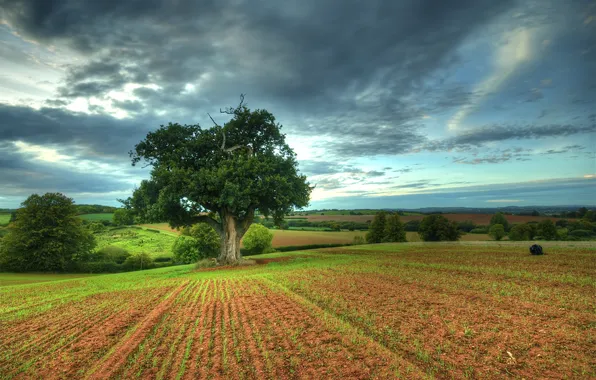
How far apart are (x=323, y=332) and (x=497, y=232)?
68.6m

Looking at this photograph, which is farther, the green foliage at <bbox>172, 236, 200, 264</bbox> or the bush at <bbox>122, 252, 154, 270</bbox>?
the green foliage at <bbox>172, 236, 200, 264</bbox>

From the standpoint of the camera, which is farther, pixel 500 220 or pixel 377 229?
pixel 377 229

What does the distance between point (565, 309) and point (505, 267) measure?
11519 mm

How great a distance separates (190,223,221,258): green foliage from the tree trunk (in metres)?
30.5

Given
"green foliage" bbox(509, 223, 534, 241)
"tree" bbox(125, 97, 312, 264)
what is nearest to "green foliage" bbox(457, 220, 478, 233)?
"green foliage" bbox(509, 223, 534, 241)

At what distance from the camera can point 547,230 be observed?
175ft

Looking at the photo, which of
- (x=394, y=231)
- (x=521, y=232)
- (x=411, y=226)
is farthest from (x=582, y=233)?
(x=394, y=231)

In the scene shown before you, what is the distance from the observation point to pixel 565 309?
10.4 m

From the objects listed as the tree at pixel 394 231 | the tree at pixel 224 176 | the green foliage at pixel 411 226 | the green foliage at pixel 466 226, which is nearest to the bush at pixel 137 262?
the tree at pixel 224 176

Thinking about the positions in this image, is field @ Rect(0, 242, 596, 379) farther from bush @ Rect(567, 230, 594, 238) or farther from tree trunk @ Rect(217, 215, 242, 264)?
bush @ Rect(567, 230, 594, 238)

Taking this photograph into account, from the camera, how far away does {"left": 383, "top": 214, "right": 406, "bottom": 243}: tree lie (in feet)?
226

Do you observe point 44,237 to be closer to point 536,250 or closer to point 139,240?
point 139,240

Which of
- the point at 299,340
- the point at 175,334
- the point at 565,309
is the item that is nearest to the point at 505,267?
the point at 565,309

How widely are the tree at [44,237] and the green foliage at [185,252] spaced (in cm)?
1525
